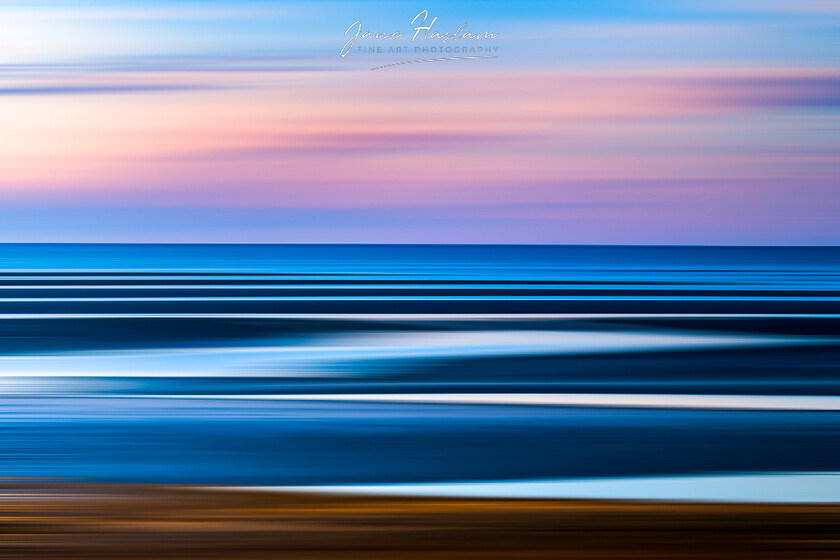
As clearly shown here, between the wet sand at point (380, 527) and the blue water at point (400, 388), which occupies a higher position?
the blue water at point (400, 388)

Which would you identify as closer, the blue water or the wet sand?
the wet sand

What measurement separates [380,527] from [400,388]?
15.2 ft

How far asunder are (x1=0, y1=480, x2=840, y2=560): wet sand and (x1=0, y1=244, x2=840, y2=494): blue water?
1.88 ft

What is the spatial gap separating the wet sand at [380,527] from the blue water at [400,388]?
57 cm

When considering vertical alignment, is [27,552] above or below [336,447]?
below

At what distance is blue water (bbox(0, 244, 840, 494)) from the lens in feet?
21.9

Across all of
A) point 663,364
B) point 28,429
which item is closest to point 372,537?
point 28,429

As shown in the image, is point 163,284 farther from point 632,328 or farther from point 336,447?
point 336,447

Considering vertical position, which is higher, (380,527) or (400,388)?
(400,388)

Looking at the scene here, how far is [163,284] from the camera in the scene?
28891 mm

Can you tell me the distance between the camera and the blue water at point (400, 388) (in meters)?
6.66

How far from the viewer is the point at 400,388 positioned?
9.77m

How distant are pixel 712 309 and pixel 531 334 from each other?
649 centimetres

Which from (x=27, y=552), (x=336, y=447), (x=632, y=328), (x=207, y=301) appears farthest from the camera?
(x=207, y=301)
